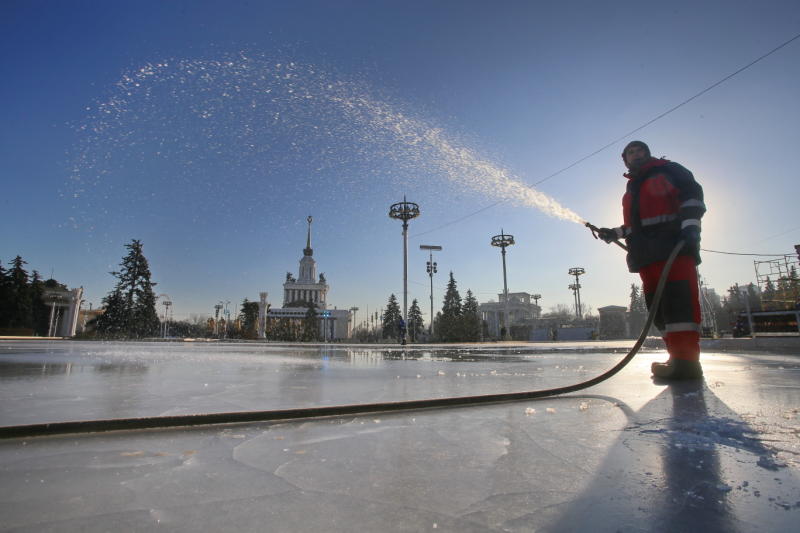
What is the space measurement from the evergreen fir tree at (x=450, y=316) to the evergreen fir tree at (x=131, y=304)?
4318 cm

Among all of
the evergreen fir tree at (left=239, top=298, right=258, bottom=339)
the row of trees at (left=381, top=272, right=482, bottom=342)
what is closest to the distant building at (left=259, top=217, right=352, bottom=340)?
the evergreen fir tree at (left=239, top=298, right=258, bottom=339)

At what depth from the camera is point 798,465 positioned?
1.61 m

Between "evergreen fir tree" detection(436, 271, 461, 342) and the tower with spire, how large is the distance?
93.7 m

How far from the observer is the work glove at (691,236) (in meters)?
4.60

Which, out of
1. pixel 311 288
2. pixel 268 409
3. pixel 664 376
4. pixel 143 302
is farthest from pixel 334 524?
pixel 311 288

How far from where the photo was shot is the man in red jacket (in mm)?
4656

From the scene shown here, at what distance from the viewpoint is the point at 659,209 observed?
197 inches

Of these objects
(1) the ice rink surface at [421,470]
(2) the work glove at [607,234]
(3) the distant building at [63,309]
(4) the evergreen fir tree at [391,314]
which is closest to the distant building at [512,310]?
(4) the evergreen fir tree at [391,314]

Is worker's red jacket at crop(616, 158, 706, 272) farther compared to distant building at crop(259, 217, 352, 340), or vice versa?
distant building at crop(259, 217, 352, 340)

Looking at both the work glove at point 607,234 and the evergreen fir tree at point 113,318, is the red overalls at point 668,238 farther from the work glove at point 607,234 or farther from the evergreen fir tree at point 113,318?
the evergreen fir tree at point 113,318

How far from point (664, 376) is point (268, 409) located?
4494 millimetres

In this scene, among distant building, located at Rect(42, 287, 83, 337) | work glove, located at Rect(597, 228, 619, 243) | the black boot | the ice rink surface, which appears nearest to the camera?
the ice rink surface

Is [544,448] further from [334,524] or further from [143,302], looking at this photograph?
[143,302]

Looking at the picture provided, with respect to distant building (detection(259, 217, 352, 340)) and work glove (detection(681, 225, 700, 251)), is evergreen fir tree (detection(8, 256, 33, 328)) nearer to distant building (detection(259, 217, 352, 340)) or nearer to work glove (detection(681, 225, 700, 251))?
work glove (detection(681, 225, 700, 251))
